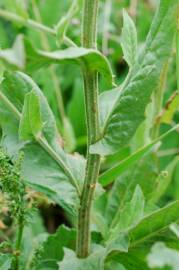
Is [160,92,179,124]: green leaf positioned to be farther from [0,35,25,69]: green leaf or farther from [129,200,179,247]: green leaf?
[0,35,25,69]: green leaf

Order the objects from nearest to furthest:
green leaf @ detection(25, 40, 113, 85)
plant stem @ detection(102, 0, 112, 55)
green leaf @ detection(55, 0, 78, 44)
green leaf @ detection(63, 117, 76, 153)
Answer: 1. green leaf @ detection(25, 40, 113, 85)
2. green leaf @ detection(55, 0, 78, 44)
3. green leaf @ detection(63, 117, 76, 153)
4. plant stem @ detection(102, 0, 112, 55)

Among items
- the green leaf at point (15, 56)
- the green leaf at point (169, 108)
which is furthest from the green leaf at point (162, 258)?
the green leaf at point (169, 108)

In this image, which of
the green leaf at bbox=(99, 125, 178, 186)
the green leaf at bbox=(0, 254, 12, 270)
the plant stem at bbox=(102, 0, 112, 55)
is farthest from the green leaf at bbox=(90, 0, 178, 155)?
the plant stem at bbox=(102, 0, 112, 55)

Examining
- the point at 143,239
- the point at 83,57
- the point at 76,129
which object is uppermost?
the point at 83,57

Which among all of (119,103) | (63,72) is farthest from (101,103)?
(63,72)

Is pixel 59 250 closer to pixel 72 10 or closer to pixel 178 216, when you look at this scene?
pixel 178 216
